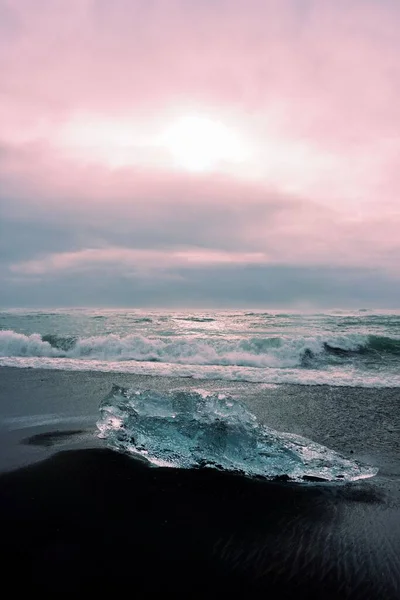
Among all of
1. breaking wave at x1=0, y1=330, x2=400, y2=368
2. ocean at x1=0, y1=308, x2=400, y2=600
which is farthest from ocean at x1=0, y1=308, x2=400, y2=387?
ocean at x1=0, y1=308, x2=400, y2=600

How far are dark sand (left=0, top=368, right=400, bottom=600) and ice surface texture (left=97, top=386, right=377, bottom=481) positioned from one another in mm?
268

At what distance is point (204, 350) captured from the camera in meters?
19.5

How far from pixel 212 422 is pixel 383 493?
2.47 m

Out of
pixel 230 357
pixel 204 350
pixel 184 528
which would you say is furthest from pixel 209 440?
pixel 204 350

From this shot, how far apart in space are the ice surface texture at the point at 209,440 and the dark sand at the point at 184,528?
0.27m

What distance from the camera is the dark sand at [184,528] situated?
3.51m

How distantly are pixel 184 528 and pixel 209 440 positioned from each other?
2.05 meters

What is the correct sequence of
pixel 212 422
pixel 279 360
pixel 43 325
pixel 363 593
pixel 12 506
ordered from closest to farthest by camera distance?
1. pixel 363 593
2. pixel 12 506
3. pixel 212 422
4. pixel 279 360
5. pixel 43 325

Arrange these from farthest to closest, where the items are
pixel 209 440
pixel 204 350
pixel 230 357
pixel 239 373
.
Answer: pixel 204 350 < pixel 230 357 < pixel 239 373 < pixel 209 440

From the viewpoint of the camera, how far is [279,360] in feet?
60.6

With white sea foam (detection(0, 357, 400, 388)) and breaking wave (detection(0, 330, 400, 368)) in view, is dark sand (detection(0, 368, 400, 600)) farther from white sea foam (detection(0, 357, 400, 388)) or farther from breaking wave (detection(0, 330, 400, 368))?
breaking wave (detection(0, 330, 400, 368))

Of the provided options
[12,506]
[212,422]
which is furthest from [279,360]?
[12,506]

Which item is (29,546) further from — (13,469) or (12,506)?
(13,469)

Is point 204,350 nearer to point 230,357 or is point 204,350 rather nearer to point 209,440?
point 230,357
